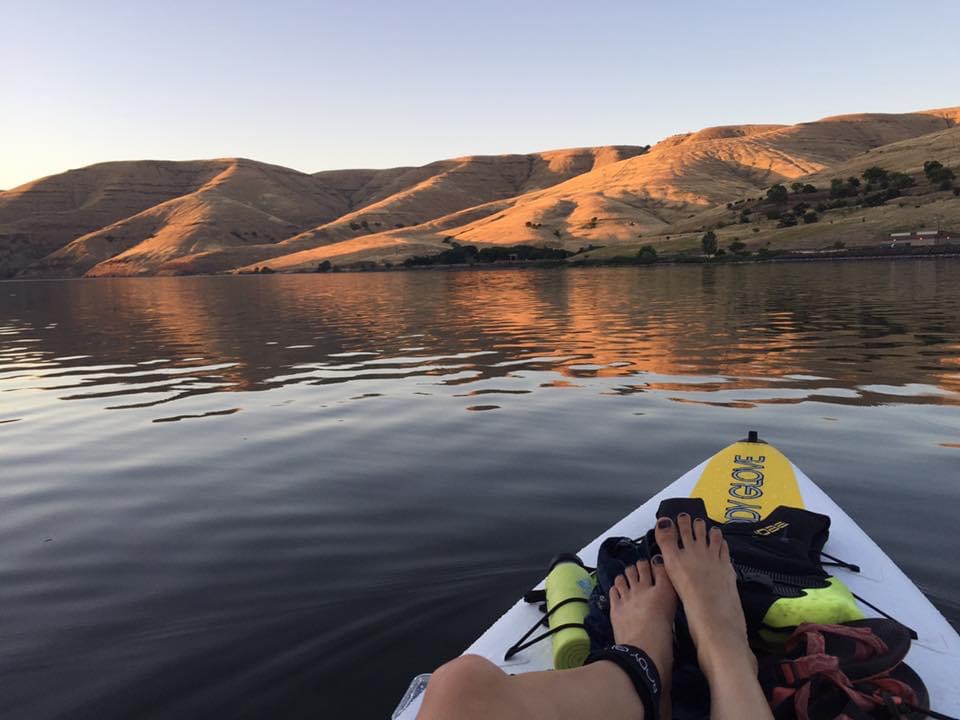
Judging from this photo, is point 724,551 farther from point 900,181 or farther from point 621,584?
point 900,181

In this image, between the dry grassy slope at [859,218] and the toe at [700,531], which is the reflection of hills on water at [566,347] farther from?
the dry grassy slope at [859,218]

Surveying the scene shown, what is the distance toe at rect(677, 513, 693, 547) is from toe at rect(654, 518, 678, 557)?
4cm

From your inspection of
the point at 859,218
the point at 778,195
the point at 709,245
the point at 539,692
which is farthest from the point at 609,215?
the point at 539,692

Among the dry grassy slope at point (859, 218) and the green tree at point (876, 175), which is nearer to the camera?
the dry grassy slope at point (859, 218)

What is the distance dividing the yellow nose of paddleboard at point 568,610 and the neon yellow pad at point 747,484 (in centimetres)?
181

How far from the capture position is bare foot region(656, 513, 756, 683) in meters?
3.30

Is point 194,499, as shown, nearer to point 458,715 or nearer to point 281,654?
point 281,654

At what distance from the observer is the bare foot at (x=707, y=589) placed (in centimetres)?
330

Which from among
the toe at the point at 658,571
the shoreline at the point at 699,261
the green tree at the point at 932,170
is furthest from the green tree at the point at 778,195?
the toe at the point at 658,571

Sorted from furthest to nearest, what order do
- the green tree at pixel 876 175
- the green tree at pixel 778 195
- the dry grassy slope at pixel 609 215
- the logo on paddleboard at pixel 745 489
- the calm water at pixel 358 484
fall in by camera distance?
the dry grassy slope at pixel 609 215 < the green tree at pixel 778 195 < the green tree at pixel 876 175 < the logo on paddleboard at pixel 745 489 < the calm water at pixel 358 484

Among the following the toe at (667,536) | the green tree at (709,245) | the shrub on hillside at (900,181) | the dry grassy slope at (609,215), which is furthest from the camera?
the dry grassy slope at (609,215)

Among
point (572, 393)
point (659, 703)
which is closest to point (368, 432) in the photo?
point (572, 393)

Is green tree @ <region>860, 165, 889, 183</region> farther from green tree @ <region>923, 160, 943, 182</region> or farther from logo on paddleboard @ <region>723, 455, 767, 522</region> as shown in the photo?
logo on paddleboard @ <region>723, 455, 767, 522</region>

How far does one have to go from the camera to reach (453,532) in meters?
6.90
